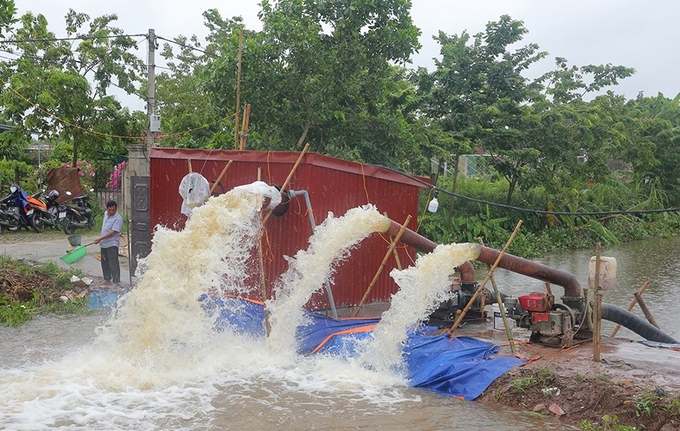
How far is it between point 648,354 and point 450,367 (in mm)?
2325

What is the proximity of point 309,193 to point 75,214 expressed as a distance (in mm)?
11672

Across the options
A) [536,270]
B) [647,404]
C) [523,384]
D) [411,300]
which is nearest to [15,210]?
[411,300]

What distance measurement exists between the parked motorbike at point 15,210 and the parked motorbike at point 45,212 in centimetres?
13

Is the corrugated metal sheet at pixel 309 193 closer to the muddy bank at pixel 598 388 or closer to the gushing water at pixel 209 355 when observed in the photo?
the gushing water at pixel 209 355

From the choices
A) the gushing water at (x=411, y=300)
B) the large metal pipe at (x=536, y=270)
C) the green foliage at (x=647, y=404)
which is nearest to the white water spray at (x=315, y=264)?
the gushing water at (x=411, y=300)

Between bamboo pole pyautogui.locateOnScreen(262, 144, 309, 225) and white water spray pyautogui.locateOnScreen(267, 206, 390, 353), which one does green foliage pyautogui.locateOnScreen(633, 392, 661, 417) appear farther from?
bamboo pole pyautogui.locateOnScreen(262, 144, 309, 225)

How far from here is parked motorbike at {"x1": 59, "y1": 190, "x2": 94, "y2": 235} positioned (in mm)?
19422

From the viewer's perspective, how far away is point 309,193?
10492 millimetres

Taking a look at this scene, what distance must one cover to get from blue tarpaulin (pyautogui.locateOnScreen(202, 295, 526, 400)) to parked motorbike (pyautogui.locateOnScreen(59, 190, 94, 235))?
11.3 metres

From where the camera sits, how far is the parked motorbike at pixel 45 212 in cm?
1908

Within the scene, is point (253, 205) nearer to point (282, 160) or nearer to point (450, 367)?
point (282, 160)

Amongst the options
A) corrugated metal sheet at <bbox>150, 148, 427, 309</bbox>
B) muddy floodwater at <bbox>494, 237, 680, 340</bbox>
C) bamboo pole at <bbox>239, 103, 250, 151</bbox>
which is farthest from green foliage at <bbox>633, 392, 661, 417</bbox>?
bamboo pole at <bbox>239, 103, 250, 151</bbox>

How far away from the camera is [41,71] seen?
838 inches

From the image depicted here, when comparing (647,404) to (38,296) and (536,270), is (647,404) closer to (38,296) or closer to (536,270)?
(536,270)
